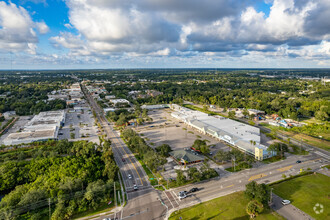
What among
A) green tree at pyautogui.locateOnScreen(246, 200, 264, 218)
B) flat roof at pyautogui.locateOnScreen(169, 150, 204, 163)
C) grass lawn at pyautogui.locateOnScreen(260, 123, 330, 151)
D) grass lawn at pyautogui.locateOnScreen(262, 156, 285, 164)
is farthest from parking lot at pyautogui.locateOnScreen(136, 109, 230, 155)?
grass lawn at pyautogui.locateOnScreen(260, 123, 330, 151)

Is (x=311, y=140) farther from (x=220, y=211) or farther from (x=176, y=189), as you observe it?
(x=176, y=189)

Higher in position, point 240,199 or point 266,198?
point 266,198

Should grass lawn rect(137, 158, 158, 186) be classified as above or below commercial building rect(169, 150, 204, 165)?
below

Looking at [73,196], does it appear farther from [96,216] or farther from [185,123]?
[185,123]

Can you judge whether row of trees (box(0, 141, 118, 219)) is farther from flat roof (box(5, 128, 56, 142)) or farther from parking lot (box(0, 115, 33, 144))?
parking lot (box(0, 115, 33, 144))

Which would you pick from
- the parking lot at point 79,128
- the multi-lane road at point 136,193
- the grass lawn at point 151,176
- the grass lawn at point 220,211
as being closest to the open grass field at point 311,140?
the grass lawn at point 220,211

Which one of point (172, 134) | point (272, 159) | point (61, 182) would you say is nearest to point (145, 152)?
point (61, 182)

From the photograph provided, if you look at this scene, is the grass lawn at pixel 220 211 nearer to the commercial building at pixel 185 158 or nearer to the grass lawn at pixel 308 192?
the grass lawn at pixel 308 192

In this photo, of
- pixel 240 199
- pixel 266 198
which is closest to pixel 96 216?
pixel 240 199
